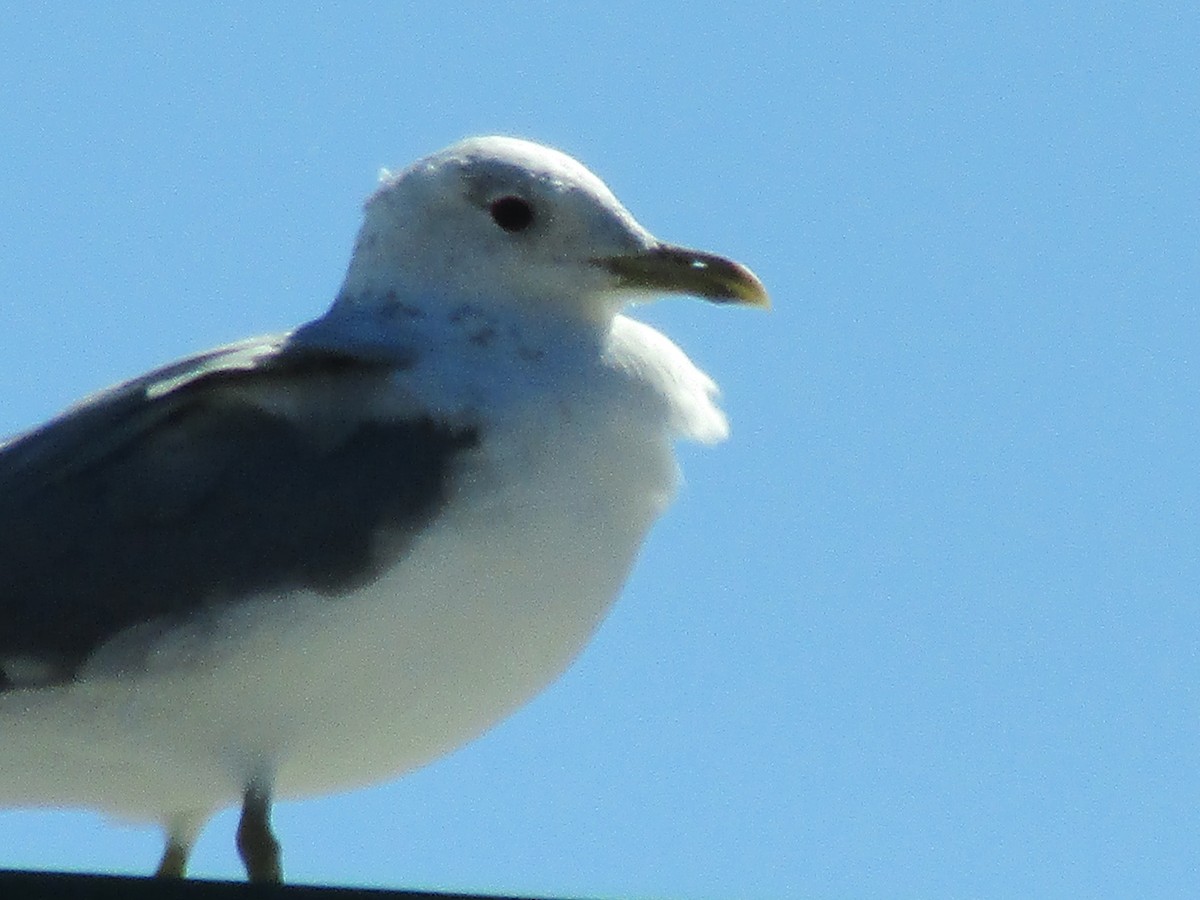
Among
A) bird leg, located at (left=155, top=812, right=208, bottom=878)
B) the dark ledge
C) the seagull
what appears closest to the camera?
the dark ledge

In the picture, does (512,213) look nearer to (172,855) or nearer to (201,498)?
(201,498)

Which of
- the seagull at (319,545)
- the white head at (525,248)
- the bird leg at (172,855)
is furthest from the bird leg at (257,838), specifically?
the white head at (525,248)

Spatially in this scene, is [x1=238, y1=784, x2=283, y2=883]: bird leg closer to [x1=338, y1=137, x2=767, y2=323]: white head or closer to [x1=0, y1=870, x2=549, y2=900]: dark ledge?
[x1=338, y1=137, x2=767, y2=323]: white head

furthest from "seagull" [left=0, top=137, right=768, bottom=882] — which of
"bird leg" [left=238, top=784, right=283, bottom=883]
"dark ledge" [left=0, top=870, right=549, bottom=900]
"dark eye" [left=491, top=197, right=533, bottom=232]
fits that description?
"dark ledge" [left=0, top=870, right=549, bottom=900]

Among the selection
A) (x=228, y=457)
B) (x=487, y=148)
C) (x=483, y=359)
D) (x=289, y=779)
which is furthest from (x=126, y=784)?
(x=487, y=148)

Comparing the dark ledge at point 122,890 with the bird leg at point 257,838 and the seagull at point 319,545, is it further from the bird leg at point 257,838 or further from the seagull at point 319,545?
the bird leg at point 257,838

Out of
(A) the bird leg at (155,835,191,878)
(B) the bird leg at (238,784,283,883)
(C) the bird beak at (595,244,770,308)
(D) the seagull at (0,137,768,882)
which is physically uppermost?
(C) the bird beak at (595,244,770,308)

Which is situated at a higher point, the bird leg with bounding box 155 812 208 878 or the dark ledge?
the bird leg with bounding box 155 812 208 878
